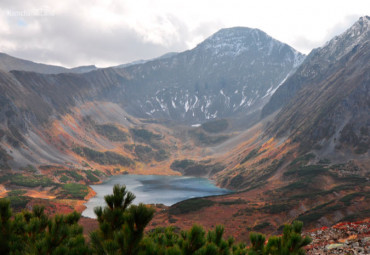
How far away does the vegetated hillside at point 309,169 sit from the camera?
54250 millimetres

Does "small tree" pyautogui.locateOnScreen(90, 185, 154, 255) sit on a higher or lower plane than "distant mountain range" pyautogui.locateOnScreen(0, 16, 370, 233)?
lower

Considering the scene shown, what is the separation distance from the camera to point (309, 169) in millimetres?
90562

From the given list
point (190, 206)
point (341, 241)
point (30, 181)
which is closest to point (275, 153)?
point (190, 206)

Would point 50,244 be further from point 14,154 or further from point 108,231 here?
point 14,154

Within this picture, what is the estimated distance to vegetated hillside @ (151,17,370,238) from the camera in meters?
54.2

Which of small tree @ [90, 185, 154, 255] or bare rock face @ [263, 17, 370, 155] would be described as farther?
bare rock face @ [263, 17, 370, 155]

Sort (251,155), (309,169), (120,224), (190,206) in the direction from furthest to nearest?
(251,155) < (309,169) < (190,206) < (120,224)

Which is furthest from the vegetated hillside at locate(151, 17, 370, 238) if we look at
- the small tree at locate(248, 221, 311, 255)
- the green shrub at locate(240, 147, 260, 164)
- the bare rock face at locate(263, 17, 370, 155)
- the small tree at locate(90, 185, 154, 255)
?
the small tree at locate(90, 185, 154, 255)

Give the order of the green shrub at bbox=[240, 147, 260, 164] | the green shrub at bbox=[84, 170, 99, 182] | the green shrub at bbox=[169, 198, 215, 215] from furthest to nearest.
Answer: the green shrub at bbox=[240, 147, 260, 164] → the green shrub at bbox=[84, 170, 99, 182] → the green shrub at bbox=[169, 198, 215, 215]

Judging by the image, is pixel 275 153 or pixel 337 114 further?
pixel 275 153

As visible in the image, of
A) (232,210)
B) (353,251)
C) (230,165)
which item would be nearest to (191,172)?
(230,165)

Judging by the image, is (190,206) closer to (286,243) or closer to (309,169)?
(309,169)

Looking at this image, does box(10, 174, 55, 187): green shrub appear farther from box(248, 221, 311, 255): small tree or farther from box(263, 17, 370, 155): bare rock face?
box(248, 221, 311, 255): small tree

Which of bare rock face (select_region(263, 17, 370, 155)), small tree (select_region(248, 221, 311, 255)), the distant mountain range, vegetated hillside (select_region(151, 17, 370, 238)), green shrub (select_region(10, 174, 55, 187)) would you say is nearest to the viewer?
small tree (select_region(248, 221, 311, 255))
